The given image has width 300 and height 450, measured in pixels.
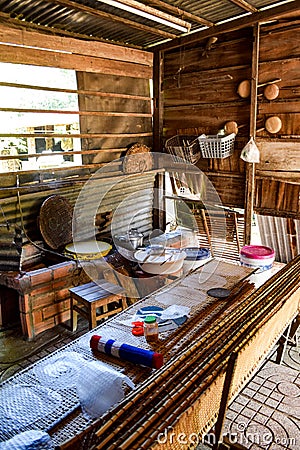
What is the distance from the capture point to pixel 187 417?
46.1 inches

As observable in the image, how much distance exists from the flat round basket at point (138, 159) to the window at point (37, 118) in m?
0.76

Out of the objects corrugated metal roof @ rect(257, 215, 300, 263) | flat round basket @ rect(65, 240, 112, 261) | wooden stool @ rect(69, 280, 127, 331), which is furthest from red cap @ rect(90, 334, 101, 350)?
corrugated metal roof @ rect(257, 215, 300, 263)

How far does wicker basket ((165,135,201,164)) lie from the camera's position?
192 inches

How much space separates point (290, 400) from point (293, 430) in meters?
0.26

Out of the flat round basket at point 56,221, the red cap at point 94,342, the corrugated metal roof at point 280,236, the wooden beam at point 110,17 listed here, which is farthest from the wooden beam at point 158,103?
the red cap at point 94,342

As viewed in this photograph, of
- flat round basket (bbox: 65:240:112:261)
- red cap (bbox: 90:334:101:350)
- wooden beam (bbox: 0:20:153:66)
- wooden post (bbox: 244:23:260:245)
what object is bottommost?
flat round basket (bbox: 65:240:112:261)

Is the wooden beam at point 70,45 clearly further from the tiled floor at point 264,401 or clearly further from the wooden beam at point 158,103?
the tiled floor at point 264,401

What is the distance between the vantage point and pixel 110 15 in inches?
147

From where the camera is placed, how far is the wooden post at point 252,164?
4.10 m

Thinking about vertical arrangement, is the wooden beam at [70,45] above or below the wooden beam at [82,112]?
above

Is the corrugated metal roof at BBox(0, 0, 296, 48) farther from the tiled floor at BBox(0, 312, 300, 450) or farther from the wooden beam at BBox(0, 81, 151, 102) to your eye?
the tiled floor at BBox(0, 312, 300, 450)

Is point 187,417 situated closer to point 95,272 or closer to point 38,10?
point 95,272

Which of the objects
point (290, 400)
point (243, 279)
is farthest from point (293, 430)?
point (243, 279)

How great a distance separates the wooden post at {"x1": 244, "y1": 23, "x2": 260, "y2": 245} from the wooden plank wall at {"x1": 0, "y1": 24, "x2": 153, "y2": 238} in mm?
1595
